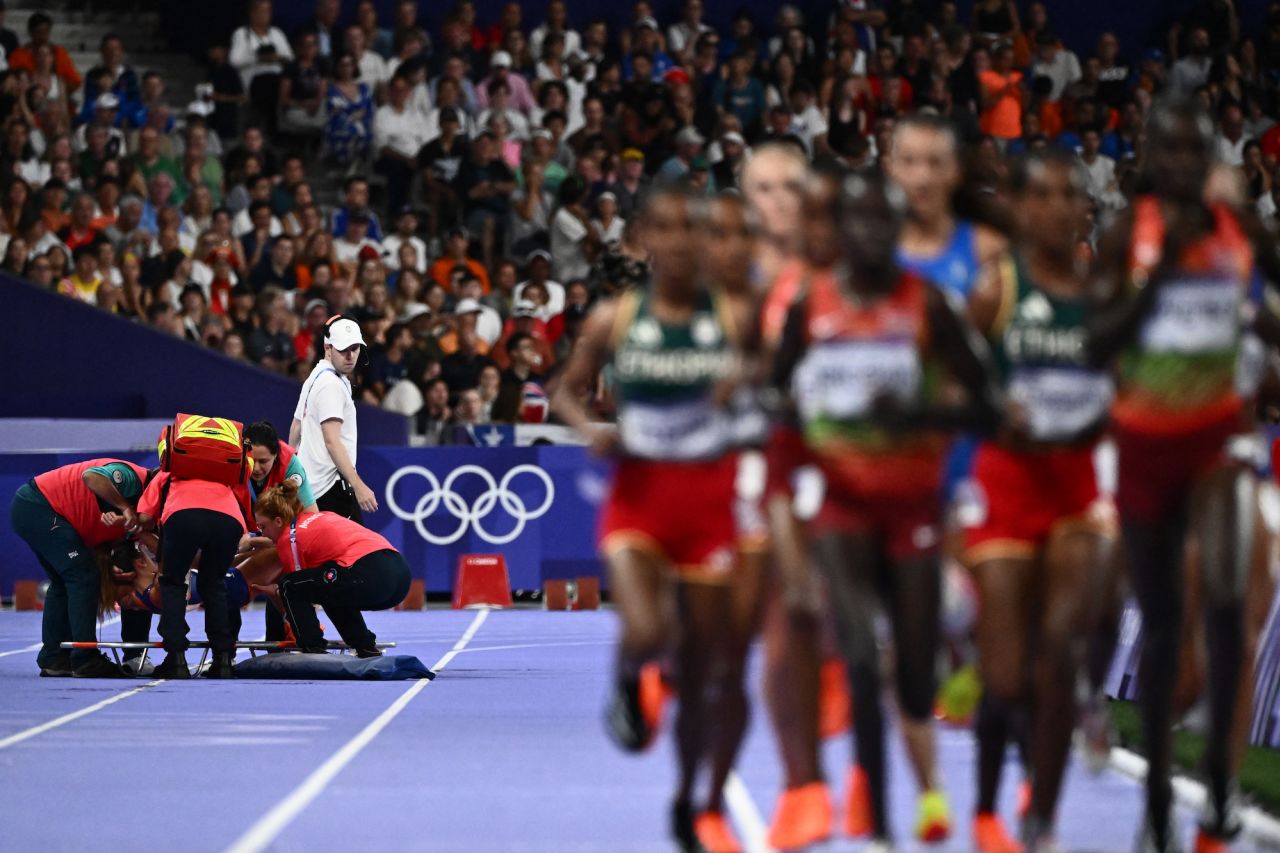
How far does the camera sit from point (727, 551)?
257 inches

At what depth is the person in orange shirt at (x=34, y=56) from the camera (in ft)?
72.9

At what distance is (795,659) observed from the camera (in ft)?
21.4

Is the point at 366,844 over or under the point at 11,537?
under

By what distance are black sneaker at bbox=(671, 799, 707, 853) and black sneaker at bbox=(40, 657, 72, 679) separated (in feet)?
26.0

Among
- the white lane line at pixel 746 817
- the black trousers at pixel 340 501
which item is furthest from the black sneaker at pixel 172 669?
the white lane line at pixel 746 817

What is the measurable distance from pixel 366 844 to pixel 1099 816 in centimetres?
264

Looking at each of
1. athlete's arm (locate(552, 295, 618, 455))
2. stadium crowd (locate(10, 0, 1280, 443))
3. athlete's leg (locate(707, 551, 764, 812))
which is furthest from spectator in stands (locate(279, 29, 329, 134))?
athlete's leg (locate(707, 551, 764, 812))

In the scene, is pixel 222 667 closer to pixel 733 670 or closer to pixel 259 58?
pixel 733 670

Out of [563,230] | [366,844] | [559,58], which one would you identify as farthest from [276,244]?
[366,844]

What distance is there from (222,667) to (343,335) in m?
2.30

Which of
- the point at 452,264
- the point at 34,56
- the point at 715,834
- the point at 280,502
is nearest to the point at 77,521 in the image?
the point at 280,502

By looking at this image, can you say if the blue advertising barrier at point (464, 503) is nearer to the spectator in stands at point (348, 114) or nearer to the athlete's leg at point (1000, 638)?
the spectator in stands at point (348, 114)

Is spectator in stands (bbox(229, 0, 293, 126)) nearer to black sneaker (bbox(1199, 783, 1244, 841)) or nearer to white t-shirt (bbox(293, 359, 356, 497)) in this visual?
white t-shirt (bbox(293, 359, 356, 497))

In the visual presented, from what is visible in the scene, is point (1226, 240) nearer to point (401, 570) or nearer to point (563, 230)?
point (401, 570)
